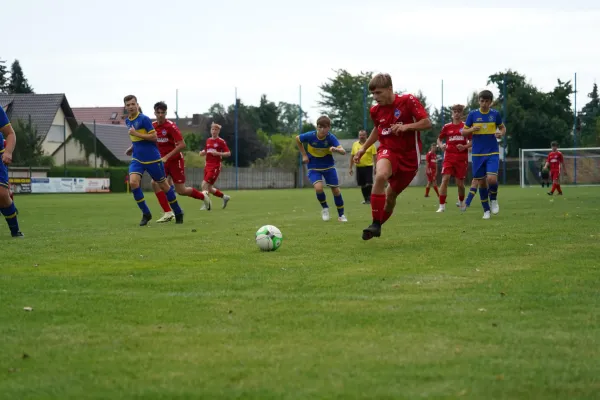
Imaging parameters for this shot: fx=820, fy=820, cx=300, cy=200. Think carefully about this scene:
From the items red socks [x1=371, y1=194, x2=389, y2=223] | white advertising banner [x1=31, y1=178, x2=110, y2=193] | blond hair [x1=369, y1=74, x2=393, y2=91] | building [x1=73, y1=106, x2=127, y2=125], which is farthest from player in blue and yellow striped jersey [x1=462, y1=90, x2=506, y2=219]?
building [x1=73, y1=106, x2=127, y2=125]

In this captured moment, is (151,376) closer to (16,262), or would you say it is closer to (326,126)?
(16,262)

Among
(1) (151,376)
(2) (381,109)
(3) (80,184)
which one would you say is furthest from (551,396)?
(3) (80,184)

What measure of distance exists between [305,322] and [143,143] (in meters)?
10.1

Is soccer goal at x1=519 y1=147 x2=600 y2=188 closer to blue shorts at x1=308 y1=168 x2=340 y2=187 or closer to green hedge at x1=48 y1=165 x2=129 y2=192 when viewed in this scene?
green hedge at x1=48 y1=165 x2=129 y2=192

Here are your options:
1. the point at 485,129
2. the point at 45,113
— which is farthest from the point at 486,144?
the point at 45,113

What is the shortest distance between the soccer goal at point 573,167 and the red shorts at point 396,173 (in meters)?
39.2

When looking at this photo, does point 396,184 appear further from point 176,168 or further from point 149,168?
point 176,168

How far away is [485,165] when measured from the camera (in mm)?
15758

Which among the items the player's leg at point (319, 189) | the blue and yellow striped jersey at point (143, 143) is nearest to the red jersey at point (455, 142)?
the player's leg at point (319, 189)

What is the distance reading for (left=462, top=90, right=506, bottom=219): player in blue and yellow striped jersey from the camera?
15.4 meters

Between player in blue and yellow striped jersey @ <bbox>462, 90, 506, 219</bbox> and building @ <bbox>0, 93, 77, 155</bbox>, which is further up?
building @ <bbox>0, 93, 77, 155</bbox>

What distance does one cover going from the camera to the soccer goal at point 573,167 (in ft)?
156

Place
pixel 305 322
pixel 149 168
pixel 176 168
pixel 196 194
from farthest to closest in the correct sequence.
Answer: pixel 196 194, pixel 176 168, pixel 149 168, pixel 305 322

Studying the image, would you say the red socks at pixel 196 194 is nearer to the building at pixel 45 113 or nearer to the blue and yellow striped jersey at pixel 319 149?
the blue and yellow striped jersey at pixel 319 149
